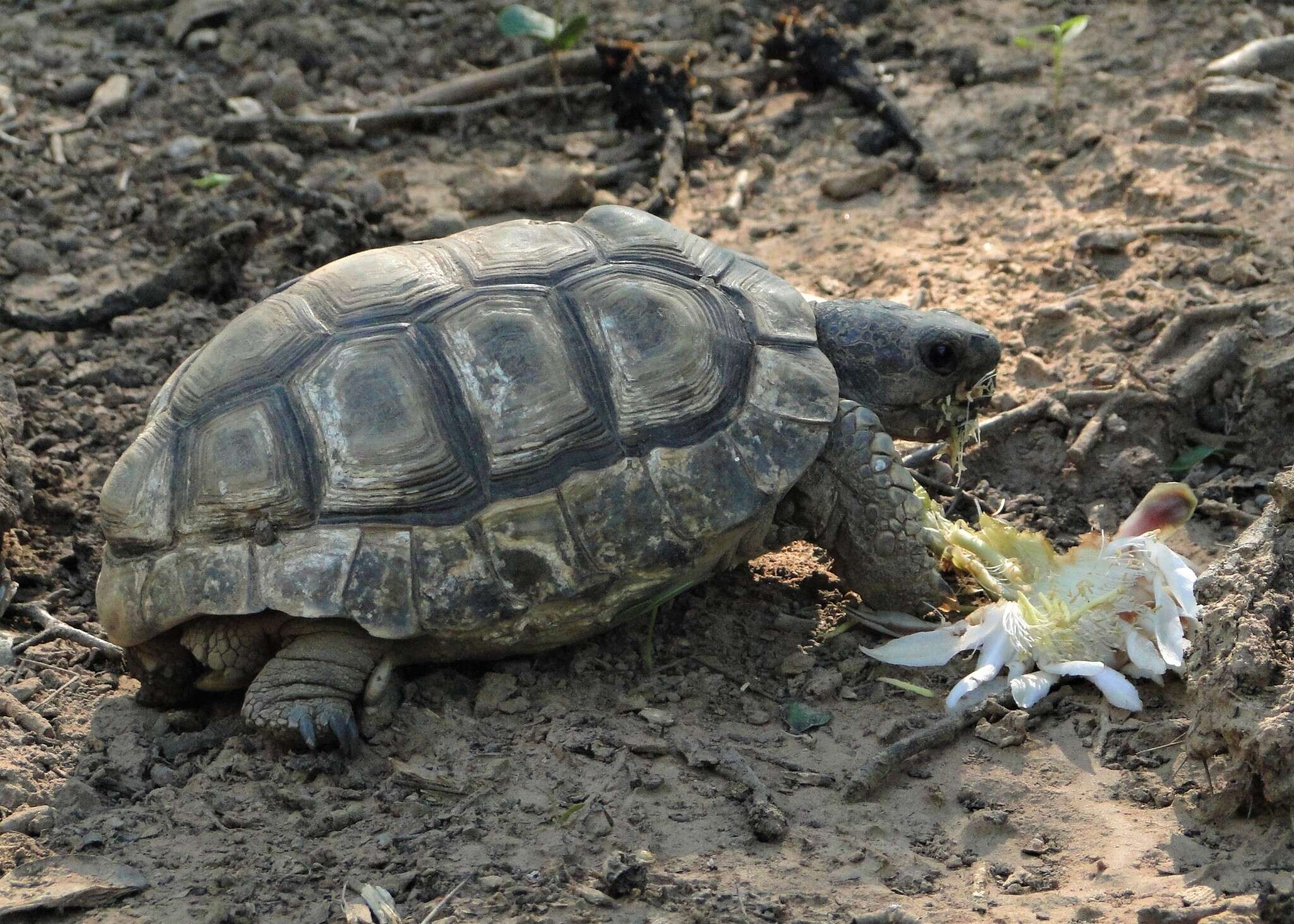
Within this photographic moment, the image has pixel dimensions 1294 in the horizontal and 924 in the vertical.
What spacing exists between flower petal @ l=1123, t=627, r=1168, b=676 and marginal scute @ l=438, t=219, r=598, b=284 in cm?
222

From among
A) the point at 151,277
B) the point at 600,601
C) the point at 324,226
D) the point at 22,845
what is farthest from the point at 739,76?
the point at 22,845

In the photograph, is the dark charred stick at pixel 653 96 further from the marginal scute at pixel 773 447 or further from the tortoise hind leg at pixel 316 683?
the tortoise hind leg at pixel 316 683

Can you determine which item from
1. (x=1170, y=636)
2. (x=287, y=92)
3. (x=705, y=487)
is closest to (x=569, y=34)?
(x=287, y=92)

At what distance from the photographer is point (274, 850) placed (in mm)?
3771

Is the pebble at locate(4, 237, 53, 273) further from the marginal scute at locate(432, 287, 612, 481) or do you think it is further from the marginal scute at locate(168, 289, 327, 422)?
the marginal scute at locate(432, 287, 612, 481)

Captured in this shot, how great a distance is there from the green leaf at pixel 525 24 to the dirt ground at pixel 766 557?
20.2 inches

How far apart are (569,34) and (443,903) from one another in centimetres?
616

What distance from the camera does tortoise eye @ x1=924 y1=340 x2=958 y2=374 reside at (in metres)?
4.96

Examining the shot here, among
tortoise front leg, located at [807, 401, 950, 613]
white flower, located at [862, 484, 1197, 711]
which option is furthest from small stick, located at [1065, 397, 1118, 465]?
tortoise front leg, located at [807, 401, 950, 613]

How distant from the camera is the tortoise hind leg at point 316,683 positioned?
4125mm

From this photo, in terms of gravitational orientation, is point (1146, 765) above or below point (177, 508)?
below

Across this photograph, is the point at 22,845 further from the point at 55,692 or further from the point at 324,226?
the point at 324,226

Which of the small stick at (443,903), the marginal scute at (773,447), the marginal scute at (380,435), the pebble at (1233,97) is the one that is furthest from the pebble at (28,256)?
the pebble at (1233,97)

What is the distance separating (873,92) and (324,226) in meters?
3.55
